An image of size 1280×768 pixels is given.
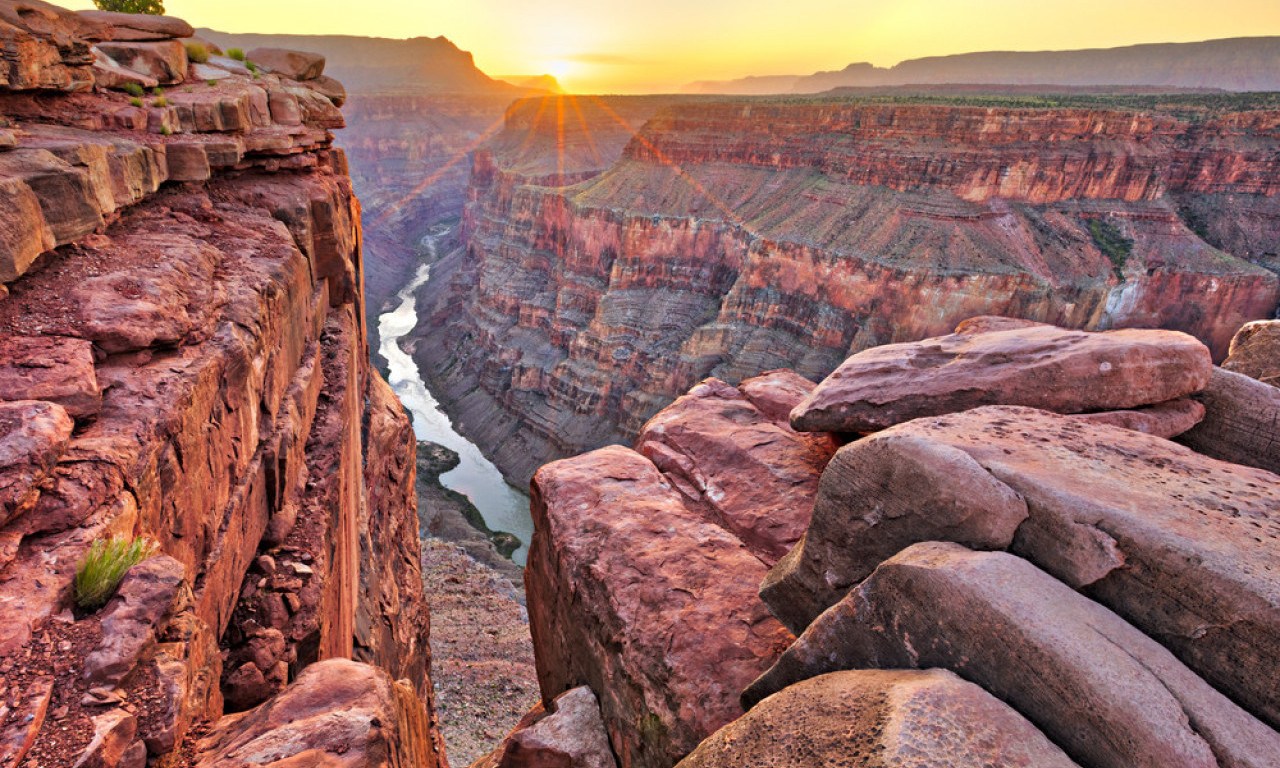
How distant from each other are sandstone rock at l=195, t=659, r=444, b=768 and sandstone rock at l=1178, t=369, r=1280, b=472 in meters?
8.52

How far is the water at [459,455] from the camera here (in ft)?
125

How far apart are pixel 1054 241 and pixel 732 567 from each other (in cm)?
4265

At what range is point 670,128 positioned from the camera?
56.4m

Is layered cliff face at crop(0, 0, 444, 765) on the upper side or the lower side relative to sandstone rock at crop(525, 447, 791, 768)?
upper

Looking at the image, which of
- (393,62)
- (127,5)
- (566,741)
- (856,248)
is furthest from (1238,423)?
(393,62)

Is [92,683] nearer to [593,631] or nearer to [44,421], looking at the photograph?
[44,421]

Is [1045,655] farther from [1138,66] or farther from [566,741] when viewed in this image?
[1138,66]

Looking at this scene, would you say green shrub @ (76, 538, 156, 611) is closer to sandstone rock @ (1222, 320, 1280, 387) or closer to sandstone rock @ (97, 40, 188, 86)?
sandstone rock @ (97, 40, 188, 86)

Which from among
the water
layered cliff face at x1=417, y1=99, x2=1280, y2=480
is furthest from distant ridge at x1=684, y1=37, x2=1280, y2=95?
the water

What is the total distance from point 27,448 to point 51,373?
1114mm

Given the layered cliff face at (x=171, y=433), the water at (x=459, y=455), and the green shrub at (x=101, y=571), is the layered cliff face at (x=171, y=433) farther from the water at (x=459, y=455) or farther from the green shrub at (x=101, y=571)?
the water at (x=459, y=455)

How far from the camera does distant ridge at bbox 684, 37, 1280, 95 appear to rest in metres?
100

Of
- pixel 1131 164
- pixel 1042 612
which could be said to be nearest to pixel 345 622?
pixel 1042 612

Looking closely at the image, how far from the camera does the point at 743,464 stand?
887 centimetres
